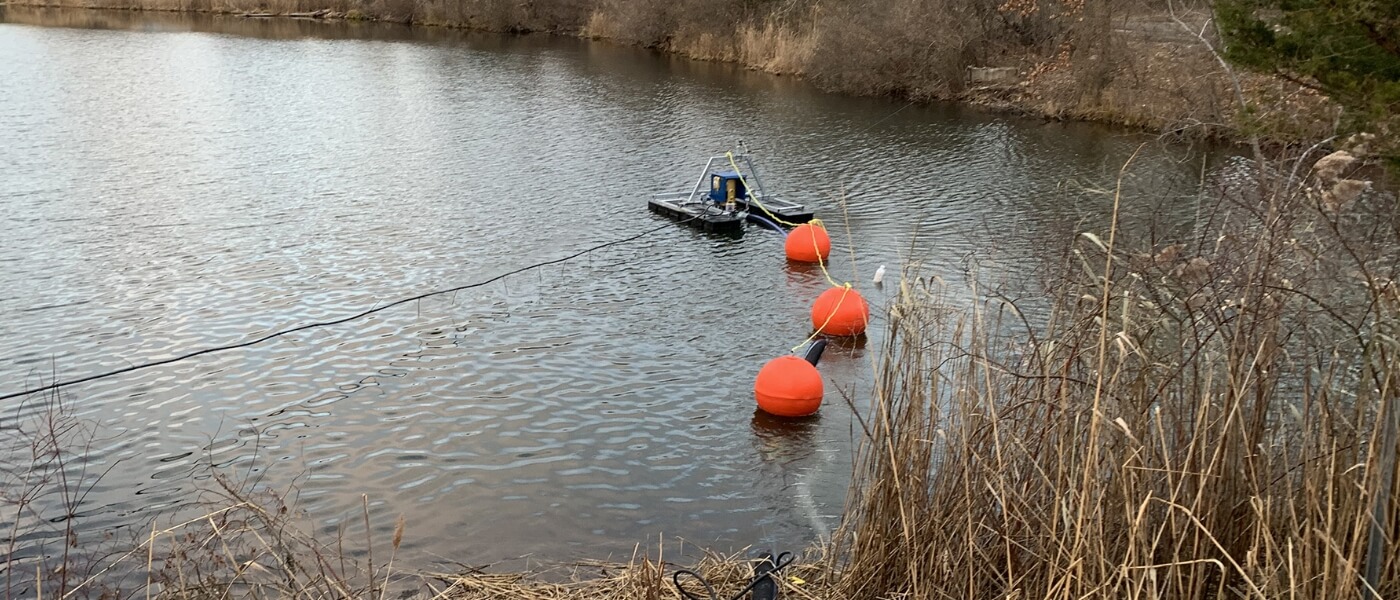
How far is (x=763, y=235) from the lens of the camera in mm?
Answer: 13086

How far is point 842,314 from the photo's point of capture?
944cm

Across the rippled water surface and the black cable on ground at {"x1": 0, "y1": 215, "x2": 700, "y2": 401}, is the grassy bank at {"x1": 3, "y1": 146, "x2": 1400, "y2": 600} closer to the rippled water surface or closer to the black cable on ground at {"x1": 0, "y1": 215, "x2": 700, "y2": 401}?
the rippled water surface

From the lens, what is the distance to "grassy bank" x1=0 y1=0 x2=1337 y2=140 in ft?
66.4

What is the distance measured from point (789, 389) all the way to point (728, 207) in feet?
19.0

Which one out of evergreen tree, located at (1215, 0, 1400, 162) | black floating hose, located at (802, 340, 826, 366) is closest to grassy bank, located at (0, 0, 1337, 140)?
black floating hose, located at (802, 340, 826, 366)

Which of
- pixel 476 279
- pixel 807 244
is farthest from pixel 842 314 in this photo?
pixel 476 279

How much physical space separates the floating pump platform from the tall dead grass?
9048mm

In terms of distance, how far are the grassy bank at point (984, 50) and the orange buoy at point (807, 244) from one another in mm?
7710

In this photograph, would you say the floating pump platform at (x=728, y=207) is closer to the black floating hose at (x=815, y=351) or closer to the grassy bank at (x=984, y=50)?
the black floating hose at (x=815, y=351)

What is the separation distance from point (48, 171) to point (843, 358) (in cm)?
1134

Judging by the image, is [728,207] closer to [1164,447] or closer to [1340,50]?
[1340,50]

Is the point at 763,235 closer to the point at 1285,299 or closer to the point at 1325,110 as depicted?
the point at 1325,110

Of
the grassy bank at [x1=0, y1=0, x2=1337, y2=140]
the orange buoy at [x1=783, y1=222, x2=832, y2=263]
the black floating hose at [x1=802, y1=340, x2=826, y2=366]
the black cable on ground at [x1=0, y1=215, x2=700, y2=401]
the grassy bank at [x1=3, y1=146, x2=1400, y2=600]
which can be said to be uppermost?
the grassy bank at [x1=0, y1=0, x2=1337, y2=140]

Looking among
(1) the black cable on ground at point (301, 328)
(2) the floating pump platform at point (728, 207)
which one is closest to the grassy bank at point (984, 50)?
(2) the floating pump platform at point (728, 207)
